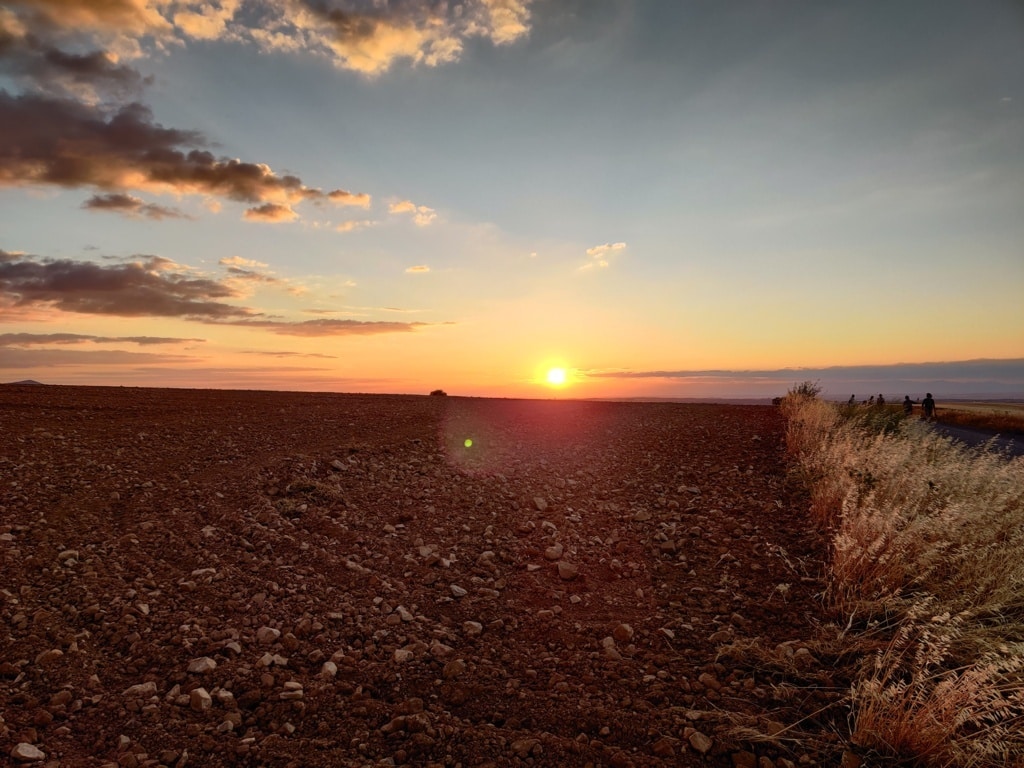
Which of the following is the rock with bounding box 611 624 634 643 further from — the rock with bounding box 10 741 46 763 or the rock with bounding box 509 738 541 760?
the rock with bounding box 10 741 46 763

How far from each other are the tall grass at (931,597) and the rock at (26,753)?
507 centimetres

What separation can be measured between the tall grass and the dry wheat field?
393mm

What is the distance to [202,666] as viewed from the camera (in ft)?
14.7

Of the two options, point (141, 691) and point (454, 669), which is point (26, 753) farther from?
point (454, 669)

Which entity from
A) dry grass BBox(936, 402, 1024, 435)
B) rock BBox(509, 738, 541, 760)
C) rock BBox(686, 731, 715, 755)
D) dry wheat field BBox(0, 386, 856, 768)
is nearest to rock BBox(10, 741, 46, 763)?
dry wheat field BBox(0, 386, 856, 768)

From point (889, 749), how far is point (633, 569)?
Answer: 10.4 feet

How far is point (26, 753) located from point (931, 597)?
618cm

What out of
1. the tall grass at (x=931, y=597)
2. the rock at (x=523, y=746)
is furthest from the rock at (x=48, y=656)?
the tall grass at (x=931, y=597)

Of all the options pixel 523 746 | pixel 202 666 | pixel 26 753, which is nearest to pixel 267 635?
pixel 202 666

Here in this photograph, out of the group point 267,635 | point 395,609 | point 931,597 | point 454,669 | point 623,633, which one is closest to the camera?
point 931,597

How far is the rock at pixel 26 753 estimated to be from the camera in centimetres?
351

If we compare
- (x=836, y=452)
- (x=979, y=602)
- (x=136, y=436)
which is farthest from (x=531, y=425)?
(x=979, y=602)

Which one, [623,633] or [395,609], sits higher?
[395,609]

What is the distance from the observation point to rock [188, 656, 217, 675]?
4441 millimetres
